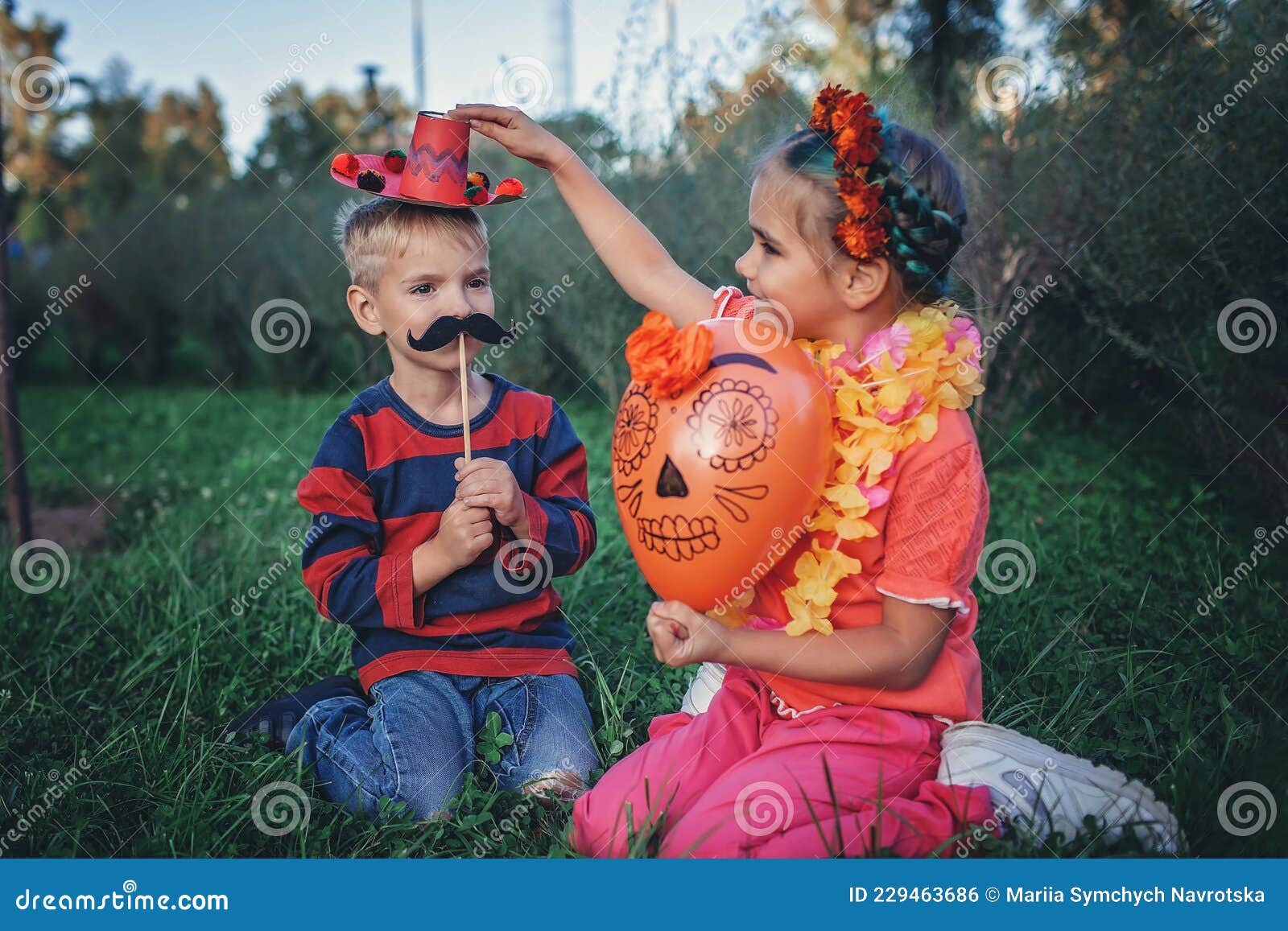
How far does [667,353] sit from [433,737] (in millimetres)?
1180

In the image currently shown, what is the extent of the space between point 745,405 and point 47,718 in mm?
2230

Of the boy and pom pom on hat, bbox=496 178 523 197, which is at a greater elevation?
pom pom on hat, bbox=496 178 523 197

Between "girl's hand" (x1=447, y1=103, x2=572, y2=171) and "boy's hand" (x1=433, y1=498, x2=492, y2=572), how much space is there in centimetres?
83

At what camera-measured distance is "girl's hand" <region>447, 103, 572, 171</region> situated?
7.60ft

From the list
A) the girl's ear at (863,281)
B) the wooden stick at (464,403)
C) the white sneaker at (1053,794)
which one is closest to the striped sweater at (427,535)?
the wooden stick at (464,403)

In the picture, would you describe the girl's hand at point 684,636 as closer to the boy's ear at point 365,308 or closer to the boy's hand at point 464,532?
the boy's hand at point 464,532

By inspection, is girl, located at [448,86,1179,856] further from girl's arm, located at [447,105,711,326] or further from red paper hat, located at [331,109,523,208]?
red paper hat, located at [331,109,523,208]

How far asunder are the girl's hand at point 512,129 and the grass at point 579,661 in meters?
1.42

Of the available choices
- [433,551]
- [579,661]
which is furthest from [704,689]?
[433,551]

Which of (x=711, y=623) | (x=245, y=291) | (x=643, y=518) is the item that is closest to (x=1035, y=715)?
(x=711, y=623)

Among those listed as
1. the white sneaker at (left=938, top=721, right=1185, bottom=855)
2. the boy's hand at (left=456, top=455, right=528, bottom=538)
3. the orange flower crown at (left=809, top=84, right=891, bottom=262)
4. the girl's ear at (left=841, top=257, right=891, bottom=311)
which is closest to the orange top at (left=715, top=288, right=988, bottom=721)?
the white sneaker at (left=938, top=721, right=1185, bottom=855)

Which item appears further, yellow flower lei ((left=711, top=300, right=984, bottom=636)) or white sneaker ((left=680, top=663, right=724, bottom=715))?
white sneaker ((left=680, top=663, right=724, bottom=715))

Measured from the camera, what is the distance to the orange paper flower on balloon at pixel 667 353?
74.7 inches

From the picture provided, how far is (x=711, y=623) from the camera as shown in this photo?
6.46 feet
